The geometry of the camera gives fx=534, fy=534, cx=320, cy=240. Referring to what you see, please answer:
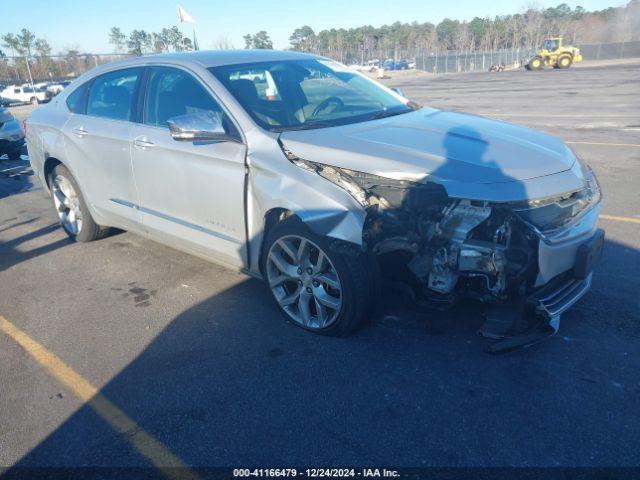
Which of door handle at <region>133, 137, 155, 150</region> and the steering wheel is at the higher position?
the steering wheel

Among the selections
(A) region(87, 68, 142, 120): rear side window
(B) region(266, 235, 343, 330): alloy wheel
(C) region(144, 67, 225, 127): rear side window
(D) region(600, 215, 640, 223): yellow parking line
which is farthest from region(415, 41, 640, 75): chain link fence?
(B) region(266, 235, 343, 330): alloy wheel

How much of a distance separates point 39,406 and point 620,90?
78.2 feet

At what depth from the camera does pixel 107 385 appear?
3203 mm

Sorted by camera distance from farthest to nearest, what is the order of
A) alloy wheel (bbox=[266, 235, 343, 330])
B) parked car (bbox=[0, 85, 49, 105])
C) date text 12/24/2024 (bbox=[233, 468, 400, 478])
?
1. parked car (bbox=[0, 85, 49, 105])
2. alloy wheel (bbox=[266, 235, 343, 330])
3. date text 12/24/2024 (bbox=[233, 468, 400, 478])

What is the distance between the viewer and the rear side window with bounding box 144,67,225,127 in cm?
397

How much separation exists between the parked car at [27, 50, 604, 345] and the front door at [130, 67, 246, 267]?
0.04ft

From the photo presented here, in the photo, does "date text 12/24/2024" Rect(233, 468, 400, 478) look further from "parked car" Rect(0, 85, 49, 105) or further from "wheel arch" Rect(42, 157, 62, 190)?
"parked car" Rect(0, 85, 49, 105)

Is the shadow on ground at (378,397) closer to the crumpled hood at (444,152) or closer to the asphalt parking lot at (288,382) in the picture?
the asphalt parking lot at (288,382)

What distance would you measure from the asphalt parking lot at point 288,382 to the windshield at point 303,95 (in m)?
1.42

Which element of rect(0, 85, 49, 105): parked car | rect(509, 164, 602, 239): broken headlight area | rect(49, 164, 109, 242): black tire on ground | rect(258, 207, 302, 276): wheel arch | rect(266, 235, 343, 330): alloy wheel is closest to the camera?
rect(509, 164, 602, 239): broken headlight area

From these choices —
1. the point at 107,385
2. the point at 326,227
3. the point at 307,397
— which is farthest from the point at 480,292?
the point at 107,385

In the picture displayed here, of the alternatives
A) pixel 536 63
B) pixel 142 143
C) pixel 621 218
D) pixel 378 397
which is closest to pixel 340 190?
pixel 378 397

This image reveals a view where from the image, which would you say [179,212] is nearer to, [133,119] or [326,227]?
[133,119]

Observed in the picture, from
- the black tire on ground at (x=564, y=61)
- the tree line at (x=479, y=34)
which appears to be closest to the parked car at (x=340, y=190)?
the black tire on ground at (x=564, y=61)
